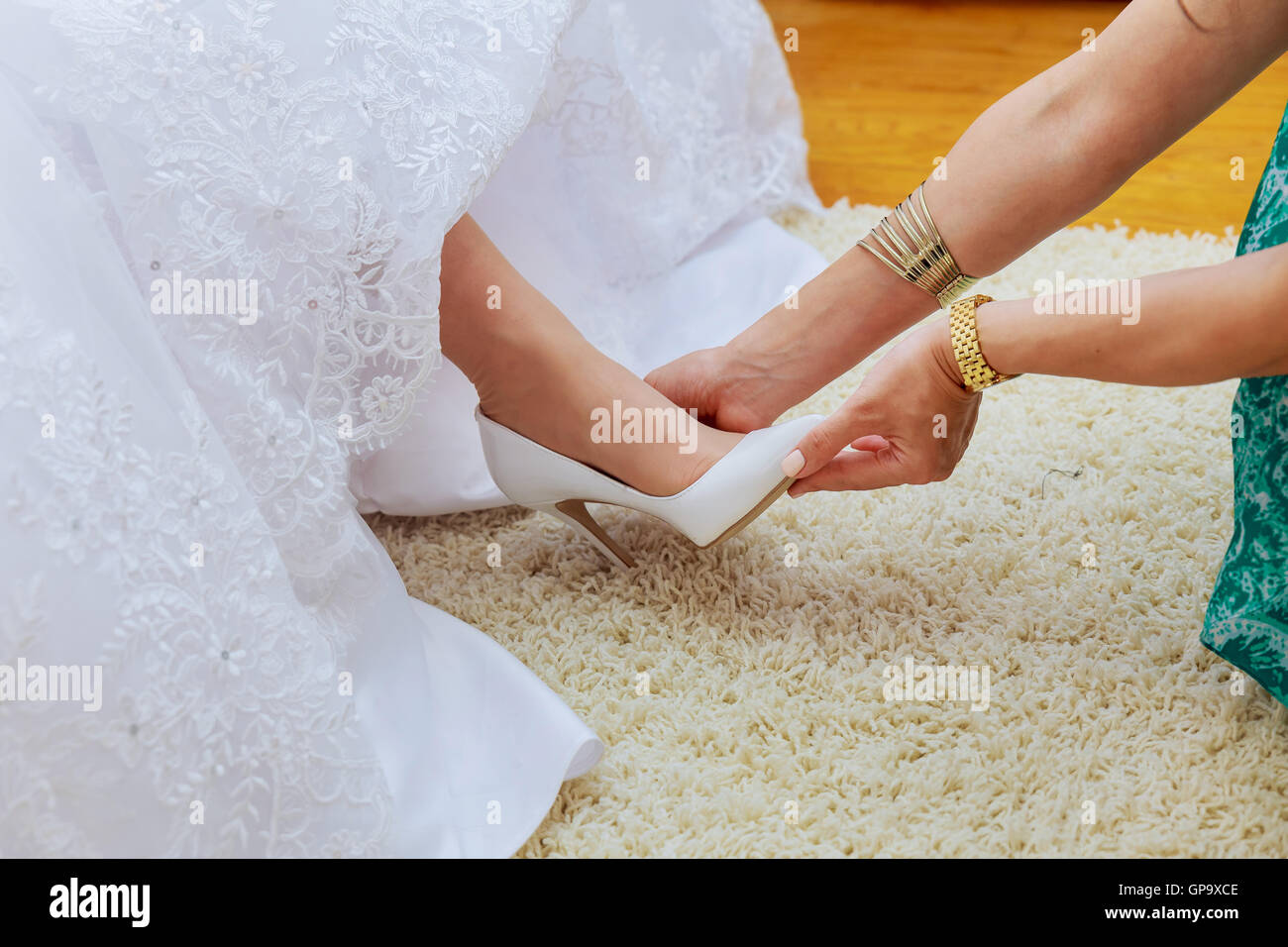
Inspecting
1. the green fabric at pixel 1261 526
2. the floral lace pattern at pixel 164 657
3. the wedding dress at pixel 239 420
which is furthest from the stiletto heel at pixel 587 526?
the green fabric at pixel 1261 526

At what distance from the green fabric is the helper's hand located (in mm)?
189

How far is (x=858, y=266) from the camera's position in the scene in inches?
35.9

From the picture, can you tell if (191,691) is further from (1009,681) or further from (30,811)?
(1009,681)

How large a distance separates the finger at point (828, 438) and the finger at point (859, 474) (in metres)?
0.02

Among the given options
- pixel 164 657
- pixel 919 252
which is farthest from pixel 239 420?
pixel 919 252

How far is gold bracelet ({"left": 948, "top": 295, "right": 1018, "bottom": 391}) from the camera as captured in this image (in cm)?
76

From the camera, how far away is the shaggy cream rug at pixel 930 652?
73 centimetres

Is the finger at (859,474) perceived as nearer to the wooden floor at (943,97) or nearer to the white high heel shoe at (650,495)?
the white high heel shoe at (650,495)

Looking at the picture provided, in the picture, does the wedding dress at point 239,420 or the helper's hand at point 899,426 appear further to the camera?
the helper's hand at point 899,426

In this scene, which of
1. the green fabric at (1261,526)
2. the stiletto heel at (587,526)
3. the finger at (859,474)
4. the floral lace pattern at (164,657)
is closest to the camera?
the floral lace pattern at (164,657)

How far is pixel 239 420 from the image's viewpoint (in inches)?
27.5

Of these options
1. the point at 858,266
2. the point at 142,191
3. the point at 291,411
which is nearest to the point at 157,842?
the point at 291,411

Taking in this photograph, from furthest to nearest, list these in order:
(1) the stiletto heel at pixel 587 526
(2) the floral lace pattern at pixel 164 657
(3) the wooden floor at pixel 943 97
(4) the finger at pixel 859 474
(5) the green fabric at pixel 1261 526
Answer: (3) the wooden floor at pixel 943 97 → (1) the stiletto heel at pixel 587 526 → (4) the finger at pixel 859 474 → (5) the green fabric at pixel 1261 526 → (2) the floral lace pattern at pixel 164 657

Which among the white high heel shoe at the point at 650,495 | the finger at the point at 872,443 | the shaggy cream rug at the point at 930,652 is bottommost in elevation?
the shaggy cream rug at the point at 930,652
